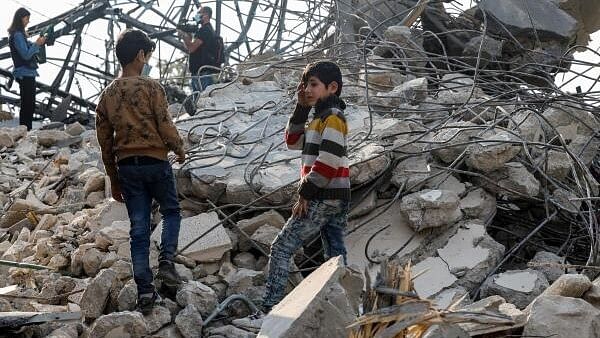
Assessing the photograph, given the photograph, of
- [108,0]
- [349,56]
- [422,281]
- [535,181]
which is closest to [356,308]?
[422,281]

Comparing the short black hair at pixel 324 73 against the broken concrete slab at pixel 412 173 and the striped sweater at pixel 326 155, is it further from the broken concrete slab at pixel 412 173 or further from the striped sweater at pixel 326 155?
the broken concrete slab at pixel 412 173

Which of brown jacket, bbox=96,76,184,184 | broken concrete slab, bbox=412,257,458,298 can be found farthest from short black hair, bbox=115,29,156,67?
broken concrete slab, bbox=412,257,458,298

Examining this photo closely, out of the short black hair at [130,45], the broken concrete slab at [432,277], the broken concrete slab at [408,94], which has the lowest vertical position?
the broken concrete slab at [432,277]

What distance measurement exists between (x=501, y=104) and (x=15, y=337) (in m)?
3.73

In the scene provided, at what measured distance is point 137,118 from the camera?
14.1 feet

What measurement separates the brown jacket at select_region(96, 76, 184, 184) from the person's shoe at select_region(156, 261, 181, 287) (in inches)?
22.5

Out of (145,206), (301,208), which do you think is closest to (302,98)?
(301,208)

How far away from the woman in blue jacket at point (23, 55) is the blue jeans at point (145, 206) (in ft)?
16.3

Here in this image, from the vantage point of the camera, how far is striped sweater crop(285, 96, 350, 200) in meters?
4.24

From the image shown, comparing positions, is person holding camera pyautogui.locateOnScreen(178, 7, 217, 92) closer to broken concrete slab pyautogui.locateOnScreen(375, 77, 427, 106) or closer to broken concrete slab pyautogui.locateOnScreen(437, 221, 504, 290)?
broken concrete slab pyautogui.locateOnScreen(375, 77, 427, 106)

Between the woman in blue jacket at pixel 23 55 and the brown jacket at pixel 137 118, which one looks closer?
the brown jacket at pixel 137 118

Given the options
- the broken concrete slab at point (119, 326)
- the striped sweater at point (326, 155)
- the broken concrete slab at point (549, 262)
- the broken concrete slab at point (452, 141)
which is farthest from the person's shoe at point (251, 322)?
the broken concrete slab at point (452, 141)

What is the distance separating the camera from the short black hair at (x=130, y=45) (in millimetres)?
4301

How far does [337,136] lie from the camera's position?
4250mm
